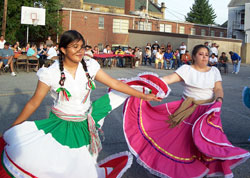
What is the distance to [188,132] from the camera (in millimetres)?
4363

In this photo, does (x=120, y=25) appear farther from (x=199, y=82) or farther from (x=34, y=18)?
(x=199, y=82)

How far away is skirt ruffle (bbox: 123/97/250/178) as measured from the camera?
388 centimetres

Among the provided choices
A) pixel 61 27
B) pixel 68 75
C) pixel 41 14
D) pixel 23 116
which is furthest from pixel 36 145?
pixel 61 27

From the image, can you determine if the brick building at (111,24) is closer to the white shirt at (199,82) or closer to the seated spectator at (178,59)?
the seated spectator at (178,59)

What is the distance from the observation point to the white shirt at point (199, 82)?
470 cm

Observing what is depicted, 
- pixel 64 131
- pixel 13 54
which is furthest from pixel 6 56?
pixel 64 131

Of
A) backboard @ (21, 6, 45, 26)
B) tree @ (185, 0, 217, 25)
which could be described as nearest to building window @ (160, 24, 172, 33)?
backboard @ (21, 6, 45, 26)

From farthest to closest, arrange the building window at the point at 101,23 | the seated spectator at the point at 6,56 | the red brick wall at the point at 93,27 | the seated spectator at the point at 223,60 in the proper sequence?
1. the building window at the point at 101,23
2. the red brick wall at the point at 93,27
3. the seated spectator at the point at 223,60
4. the seated spectator at the point at 6,56

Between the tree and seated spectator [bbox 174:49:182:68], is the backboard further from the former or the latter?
the tree

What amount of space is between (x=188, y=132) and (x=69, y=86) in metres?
1.89

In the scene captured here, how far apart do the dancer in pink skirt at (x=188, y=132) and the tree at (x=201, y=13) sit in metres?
75.3

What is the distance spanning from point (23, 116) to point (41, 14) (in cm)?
2470

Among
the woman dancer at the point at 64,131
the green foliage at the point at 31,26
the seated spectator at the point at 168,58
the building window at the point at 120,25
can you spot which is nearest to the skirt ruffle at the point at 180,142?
the woman dancer at the point at 64,131

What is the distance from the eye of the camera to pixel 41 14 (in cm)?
2630
